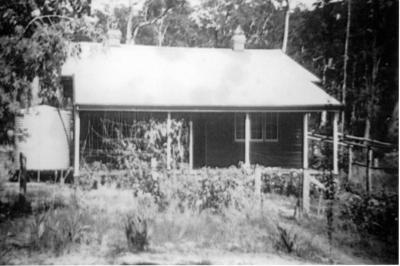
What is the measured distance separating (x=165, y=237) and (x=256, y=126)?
7246mm

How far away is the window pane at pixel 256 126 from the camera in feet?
42.9

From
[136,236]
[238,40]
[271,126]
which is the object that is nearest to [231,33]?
[238,40]

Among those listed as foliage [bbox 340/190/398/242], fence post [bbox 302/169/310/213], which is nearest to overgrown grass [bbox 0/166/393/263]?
foliage [bbox 340/190/398/242]

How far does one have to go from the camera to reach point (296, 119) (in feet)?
43.1

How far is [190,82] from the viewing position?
10.8 m

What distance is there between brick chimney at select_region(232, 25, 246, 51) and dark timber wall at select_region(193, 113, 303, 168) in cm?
233

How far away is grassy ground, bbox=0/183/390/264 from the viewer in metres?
6.27

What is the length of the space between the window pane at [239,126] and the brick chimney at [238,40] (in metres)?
2.44

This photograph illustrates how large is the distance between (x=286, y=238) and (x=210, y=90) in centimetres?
557

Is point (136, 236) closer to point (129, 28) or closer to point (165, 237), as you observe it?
point (165, 237)

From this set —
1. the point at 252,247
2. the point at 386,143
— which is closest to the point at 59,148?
the point at 252,247

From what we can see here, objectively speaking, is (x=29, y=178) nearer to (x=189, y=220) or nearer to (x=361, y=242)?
(x=189, y=220)

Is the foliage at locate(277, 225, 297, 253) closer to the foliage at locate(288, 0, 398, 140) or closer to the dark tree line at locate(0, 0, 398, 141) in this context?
the dark tree line at locate(0, 0, 398, 141)

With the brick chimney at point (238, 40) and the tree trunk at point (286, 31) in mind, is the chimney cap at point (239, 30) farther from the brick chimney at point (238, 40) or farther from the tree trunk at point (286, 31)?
the tree trunk at point (286, 31)
